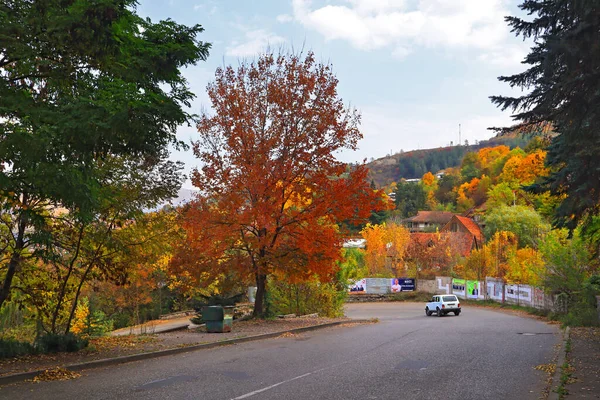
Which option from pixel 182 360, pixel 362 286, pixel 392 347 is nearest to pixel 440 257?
pixel 362 286

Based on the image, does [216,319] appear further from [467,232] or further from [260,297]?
[467,232]

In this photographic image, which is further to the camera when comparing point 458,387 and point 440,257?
point 440,257

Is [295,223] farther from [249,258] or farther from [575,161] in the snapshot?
[575,161]

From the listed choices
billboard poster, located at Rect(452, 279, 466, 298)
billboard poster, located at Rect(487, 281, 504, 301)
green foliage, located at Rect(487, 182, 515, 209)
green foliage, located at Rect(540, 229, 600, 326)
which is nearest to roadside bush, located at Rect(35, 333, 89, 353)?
green foliage, located at Rect(540, 229, 600, 326)

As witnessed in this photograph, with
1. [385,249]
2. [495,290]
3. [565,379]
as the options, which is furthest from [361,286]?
[565,379]

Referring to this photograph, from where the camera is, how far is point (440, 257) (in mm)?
69062

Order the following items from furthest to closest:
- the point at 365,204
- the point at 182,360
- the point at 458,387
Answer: the point at 365,204 → the point at 182,360 → the point at 458,387

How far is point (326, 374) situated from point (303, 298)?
63.1 ft

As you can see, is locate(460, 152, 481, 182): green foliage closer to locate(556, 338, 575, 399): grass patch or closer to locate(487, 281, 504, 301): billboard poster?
locate(487, 281, 504, 301): billboard poster

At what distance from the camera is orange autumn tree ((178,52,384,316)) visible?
2277 cm

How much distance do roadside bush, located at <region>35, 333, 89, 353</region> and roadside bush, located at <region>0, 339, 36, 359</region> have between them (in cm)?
26

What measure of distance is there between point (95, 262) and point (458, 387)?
11.0 m

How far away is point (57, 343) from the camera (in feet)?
46.2

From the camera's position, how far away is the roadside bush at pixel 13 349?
12664 mm
